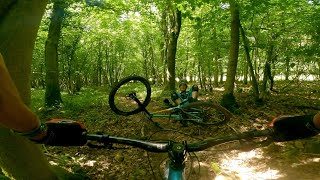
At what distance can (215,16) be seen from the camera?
43.6 ft

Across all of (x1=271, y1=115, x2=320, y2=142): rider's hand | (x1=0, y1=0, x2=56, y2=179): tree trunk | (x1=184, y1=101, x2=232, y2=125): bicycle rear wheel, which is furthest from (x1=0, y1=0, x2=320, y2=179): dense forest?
(x1=184, y1=101, x2=232, y2=125): bicycle rear wheel

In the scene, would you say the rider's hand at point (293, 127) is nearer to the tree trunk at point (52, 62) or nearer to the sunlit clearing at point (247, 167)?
the sunlit clearing at point (247, 167)

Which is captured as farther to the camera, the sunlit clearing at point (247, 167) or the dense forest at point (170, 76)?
the sunlit clearing at point (247, 167)

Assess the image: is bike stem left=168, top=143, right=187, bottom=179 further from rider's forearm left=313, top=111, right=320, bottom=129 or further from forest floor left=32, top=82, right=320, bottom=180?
forest floor left=32, top=82, right=320, bottom=180

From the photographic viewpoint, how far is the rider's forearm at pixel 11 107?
801 mm

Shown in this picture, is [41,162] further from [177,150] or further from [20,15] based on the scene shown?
[177,150]

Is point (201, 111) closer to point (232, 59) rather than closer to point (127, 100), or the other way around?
point (232, 59)

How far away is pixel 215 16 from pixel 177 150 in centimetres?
1281

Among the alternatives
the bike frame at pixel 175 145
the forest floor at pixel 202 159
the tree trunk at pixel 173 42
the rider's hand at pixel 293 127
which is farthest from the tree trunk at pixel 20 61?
the tree trunk at pixel 173 42

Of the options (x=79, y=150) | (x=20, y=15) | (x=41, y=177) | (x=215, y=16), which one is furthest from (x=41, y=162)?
(x=215, y=16)

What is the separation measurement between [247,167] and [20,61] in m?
6.32

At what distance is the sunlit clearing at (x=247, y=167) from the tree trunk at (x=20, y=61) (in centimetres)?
460

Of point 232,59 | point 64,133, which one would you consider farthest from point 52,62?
point 64,133

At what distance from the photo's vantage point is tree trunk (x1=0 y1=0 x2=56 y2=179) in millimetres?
3502
